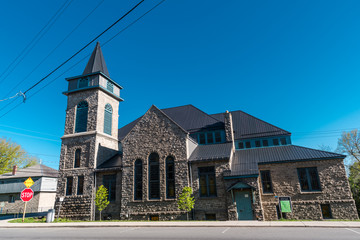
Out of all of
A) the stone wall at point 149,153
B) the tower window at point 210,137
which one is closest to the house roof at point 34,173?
the stone wall at point 149,153

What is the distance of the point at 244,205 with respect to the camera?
1886 cm

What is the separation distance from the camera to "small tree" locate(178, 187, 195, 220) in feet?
63.8

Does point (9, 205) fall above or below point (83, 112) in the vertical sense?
below

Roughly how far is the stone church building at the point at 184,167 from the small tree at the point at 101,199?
572 mm

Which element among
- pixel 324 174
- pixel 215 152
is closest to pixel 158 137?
pixel 215 152

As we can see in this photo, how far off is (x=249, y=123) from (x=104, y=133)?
1710cm

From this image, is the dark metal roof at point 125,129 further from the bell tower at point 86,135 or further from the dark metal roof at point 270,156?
the dark metal roof at point 270,156

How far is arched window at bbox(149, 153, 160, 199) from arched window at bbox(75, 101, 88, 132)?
31.6 feet

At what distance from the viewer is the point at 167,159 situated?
863 inches

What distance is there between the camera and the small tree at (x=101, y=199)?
73.6ft

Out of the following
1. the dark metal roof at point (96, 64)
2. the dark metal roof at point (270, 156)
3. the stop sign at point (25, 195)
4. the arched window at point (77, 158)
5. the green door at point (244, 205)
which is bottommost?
the green door at point (244, 205)

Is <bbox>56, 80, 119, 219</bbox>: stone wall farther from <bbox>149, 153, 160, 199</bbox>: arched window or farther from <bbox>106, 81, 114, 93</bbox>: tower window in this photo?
<bbox>149, 153, 160, 199</bbox>: arched window

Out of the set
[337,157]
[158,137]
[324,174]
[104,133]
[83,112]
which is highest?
[83,112]

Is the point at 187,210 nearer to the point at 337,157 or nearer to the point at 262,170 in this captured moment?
the point at 262,170
